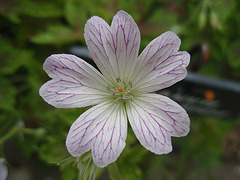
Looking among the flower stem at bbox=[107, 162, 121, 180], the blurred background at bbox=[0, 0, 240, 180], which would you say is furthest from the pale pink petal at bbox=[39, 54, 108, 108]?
the blurred background at bbox=[0, 0, 240, 180]

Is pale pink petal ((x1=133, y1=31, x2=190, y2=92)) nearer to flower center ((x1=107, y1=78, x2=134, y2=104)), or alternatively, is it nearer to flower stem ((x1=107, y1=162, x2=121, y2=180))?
flower center ((x1=107, y1=78, x2=134, y2=104))

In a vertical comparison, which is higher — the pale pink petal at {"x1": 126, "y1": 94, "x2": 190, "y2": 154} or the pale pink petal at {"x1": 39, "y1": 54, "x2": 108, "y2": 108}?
the pale pink petal at {"x1": 39, "y1": 54, "x2": 108, "y2": 108}

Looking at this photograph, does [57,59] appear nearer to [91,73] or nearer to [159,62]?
[91,73]

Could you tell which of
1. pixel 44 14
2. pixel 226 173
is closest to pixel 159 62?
pixel 44 14

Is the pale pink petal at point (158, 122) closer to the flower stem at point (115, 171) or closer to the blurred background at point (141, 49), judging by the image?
the flower stem at point (115, 171)

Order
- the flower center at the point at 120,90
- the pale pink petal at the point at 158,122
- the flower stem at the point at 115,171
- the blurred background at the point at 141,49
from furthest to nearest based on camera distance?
the blurred background at the point at 141,49 → the flower center at the point at 120,90 → the flower stem at the point at 115,171 → the pale pink petal at the point at 158,122

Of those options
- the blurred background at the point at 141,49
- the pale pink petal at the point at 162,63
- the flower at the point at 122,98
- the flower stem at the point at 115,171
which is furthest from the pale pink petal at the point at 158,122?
the blurred background at the point at 141,49
